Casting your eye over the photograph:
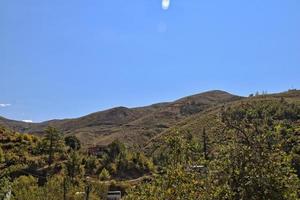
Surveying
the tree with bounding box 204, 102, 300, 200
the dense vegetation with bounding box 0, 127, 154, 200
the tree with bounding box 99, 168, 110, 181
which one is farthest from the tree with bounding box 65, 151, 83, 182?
the tree with bounding box 204, 102, 300, 200

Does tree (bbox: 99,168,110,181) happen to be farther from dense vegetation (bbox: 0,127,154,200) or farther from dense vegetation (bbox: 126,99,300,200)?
dense vegetation (bbox: 126,99,300,200)

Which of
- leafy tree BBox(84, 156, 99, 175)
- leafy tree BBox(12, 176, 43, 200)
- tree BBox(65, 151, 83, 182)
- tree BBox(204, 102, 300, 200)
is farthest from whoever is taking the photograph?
leafy tree BBox(84, 156, 99, 175)

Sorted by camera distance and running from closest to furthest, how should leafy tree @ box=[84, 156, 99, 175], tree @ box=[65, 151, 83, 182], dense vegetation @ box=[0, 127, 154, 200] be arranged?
dense vegetation @ box=[0, 127, 154, 200] → tree @ box=[65, 151, 83, 182] → leafy tree @ box=[84, 156, 99, 175]

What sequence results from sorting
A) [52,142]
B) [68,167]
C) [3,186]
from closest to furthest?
[3,186] → [68,167] → [52,142]

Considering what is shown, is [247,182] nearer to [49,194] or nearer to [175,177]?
[175,177]

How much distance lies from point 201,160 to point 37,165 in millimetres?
64869

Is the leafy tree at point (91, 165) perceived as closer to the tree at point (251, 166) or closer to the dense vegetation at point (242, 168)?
the dense vegetation at point (242, 168)

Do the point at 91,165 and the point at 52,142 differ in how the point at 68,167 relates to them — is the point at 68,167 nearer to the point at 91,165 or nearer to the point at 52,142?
the point at 91,165

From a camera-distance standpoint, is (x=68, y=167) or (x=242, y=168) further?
(x=68, y=167)

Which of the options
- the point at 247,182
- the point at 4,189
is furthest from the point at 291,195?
the point at 4,189

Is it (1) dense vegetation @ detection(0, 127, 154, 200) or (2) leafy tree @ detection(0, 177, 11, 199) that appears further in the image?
(1) dense vegetation @ detection(0, 127, 154, 200)

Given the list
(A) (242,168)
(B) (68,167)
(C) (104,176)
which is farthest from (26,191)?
(A) (242,168)

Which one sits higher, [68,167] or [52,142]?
[52,142]

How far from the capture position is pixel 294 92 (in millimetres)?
158250
